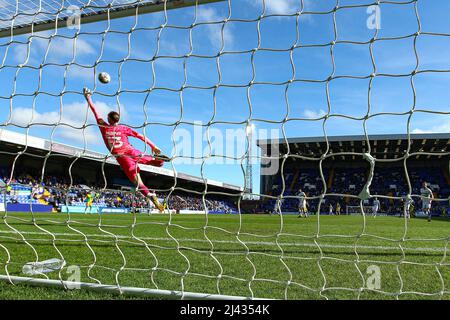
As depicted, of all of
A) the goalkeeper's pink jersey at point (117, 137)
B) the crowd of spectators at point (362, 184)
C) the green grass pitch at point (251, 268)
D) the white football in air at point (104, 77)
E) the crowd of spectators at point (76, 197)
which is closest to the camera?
the green grass pitch at point (251, 268)

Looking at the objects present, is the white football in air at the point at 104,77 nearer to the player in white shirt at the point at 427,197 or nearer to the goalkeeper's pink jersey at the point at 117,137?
the goalkeeper's pink jersey at the point at 117,137

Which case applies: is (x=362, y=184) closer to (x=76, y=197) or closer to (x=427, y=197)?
(x=76, y=197)

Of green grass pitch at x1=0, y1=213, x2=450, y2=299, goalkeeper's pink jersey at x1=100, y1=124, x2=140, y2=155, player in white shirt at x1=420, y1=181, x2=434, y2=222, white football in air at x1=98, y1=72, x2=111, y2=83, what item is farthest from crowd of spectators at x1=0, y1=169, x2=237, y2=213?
white football in air at x1=98, y1=72, x2=111, y2=83

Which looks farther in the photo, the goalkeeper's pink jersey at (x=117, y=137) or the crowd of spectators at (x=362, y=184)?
the crowd of spectators at (x=362, y=184)

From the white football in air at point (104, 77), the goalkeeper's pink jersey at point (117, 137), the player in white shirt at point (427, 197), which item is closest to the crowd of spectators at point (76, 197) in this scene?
the player in white shirt at point (427, 197)

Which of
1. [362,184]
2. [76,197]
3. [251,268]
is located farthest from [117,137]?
[362,184]

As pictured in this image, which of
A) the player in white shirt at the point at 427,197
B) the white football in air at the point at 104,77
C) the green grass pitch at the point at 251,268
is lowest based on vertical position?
the green grass pitch at the point at 251,268

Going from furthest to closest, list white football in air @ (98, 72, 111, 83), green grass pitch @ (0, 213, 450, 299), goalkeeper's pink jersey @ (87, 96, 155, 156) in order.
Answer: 1. white football in air @ (98, 72, 111, 83)
2. goalkeeper's pink jersey @ (87, 96, 155, 156)
3. green grass pitch @ (0, 213, 450, 299)

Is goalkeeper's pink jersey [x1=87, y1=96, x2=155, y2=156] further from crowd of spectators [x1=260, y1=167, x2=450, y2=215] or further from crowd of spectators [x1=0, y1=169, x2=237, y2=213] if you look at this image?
crowd of spectators [x1=260, y1=167, x2=450, y2=215]

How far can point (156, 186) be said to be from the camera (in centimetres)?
3584

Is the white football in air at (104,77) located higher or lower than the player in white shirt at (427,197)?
higher

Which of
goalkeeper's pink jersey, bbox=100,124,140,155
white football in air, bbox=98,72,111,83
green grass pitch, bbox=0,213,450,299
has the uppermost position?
white football in air, bbox=98,72,111,83
